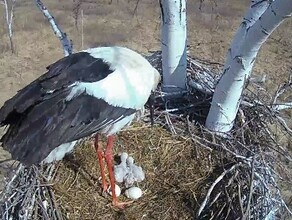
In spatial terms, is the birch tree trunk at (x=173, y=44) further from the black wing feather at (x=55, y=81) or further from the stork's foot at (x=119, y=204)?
the stork's foot at (x=119, y=204)

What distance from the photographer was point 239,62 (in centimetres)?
256

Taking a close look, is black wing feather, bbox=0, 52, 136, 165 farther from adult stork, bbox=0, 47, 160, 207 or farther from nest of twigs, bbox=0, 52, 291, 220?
→ nest of twigs, bbox=0, 52, 291, 220

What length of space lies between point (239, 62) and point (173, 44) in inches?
20.2

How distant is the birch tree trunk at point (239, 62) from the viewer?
2.19 metres

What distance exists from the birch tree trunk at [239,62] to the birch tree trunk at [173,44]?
28 centimetres

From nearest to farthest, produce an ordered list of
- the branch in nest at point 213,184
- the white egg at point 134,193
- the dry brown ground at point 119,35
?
the branch in nest at point 213,184, the white egg at point 134,193, the dry brown ground at point 119,35

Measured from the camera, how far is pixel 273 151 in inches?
117

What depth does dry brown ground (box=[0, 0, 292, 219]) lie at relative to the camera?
219 inches

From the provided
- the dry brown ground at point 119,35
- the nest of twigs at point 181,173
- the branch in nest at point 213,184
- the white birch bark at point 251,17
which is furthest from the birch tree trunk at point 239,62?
Result: the dry brown ground at point 119,35

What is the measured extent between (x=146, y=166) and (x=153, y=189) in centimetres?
14

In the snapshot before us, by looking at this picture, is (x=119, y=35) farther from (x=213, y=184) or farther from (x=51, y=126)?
(x=51, y=126)

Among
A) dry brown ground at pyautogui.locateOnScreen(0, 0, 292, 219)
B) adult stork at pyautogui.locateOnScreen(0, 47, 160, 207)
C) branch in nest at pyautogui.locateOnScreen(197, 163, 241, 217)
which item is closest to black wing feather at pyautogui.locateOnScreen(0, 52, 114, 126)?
adult stork at pyautogui.locateOnScreen(0, 47, 160, 207)

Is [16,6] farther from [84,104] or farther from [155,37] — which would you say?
[84,104]

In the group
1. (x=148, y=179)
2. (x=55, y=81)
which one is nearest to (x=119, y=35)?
(x=148, y=179)
